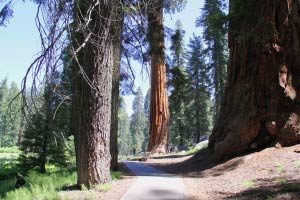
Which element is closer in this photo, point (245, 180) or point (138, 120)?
point (245, 180)

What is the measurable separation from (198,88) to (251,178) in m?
38.6

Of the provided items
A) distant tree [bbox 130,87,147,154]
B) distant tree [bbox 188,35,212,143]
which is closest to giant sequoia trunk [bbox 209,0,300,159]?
distant tree [bbox 188,35,212,143]

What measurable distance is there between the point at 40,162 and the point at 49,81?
14.1m

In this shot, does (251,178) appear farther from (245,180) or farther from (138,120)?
(138,120)

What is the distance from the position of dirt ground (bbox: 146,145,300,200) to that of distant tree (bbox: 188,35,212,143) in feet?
113

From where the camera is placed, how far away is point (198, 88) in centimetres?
4806

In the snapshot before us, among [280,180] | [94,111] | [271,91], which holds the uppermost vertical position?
[271,91]

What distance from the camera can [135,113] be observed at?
105812mm

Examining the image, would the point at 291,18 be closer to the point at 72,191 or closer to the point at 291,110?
the point at 291,110

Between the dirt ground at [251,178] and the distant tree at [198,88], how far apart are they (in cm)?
3441

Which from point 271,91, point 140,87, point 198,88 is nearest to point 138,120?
point 198,88

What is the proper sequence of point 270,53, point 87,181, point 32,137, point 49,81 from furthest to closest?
point 32,137
point 270,53
point 87,181
point 49,81

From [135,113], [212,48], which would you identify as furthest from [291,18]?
[135,113]

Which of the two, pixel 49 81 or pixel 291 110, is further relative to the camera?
pixel 291 110
